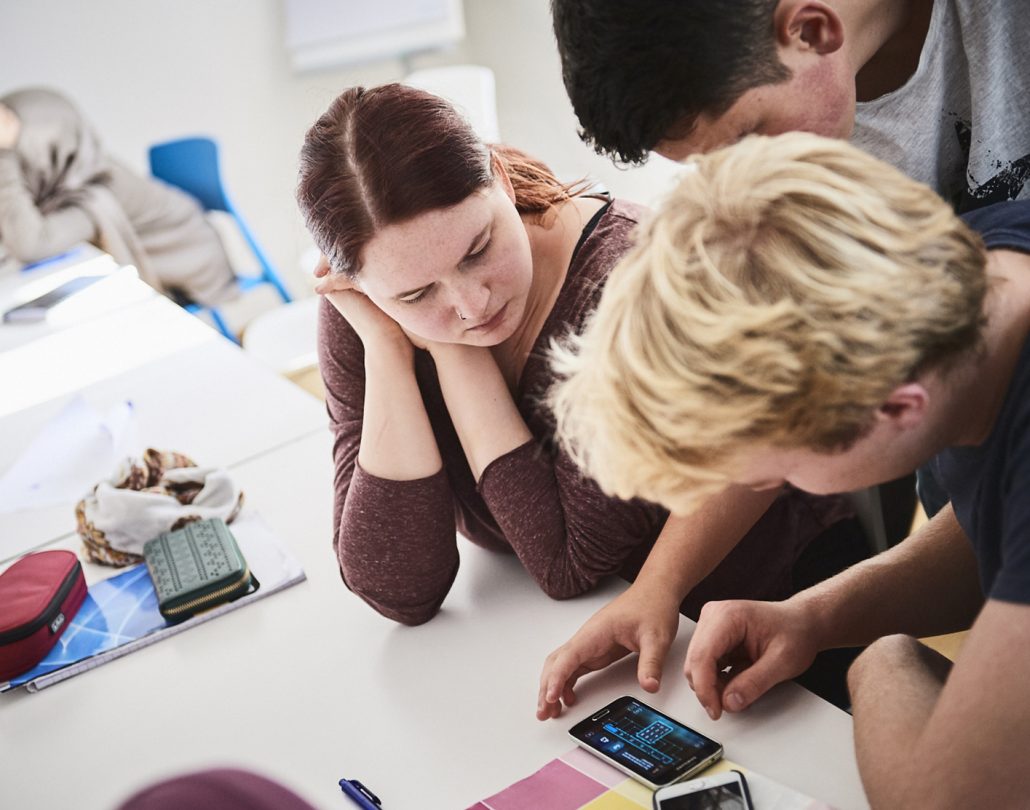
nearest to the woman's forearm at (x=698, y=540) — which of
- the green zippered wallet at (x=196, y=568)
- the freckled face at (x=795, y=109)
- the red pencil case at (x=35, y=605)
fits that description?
the freckled face at (x=795, y=109)

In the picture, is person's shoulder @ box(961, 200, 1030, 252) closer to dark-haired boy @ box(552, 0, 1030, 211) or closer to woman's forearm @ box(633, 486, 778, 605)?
dark-haired boy @ box(552, 0, 1030, 211)

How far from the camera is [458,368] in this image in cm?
130

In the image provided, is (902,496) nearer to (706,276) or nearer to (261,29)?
(706,276)

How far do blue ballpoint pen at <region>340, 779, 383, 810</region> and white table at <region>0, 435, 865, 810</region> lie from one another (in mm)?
17

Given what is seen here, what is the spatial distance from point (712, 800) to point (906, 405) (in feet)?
1.27

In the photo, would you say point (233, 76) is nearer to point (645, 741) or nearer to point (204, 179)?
point (204, 179)

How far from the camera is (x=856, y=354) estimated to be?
0.68 metres

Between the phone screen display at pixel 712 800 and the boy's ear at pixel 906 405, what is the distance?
36cm

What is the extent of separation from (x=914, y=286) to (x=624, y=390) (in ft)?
0.65

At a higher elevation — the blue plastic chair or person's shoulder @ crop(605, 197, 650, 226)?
person's shoulder @ crop(605, 197, 650, 226)

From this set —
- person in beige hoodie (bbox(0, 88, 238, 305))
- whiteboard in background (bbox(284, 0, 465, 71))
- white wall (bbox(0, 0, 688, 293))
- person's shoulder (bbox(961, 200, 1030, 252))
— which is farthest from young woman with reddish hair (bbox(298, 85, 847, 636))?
whiteboard in background (bbox(284, 0, 465, 71))

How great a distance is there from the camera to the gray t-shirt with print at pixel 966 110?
3.79 ft

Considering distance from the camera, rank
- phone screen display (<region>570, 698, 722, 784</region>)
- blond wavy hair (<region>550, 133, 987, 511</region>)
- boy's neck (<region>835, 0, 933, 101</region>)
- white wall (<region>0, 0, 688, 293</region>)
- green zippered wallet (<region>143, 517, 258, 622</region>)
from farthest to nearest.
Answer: white wall (<region>0, 0, 688, 293</region>)
green zippered wallet (<region>143, 517, 258, 622</region>)
boy's neck (<region>835, 0, 933, 101</region>)
phone screen display (<region>570, 698, 722, 784</region>)
blond wavy hair (<region>550, 133, 987, 511</region>)

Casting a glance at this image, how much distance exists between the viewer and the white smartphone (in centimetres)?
89
